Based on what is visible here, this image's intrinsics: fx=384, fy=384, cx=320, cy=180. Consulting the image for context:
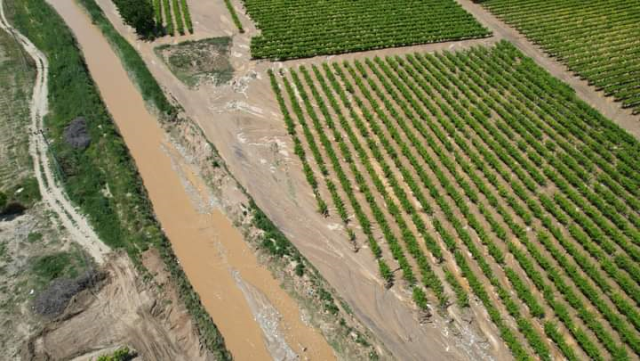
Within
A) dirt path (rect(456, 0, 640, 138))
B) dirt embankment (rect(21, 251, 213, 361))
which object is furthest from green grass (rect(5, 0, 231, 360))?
dirt path (rect(456, 0, 640, 138))

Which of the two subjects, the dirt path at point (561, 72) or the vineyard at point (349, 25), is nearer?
the dirt path at point (561, 72)

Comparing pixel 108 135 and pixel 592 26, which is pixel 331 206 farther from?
pixel 592 26

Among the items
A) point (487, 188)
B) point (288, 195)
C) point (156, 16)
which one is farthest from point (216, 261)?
point (156, 16)

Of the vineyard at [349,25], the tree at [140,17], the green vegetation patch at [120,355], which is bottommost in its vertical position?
the green vegetation patch at [120,355]

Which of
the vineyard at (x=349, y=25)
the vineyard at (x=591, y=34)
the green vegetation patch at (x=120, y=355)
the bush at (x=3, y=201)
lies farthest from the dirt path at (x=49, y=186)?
the vineyard at (x=591, y=34)

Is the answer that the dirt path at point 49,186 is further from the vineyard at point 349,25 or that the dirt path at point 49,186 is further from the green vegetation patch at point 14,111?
the vineyard at point 349,25

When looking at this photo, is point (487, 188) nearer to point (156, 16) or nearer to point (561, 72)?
point (561, 72)

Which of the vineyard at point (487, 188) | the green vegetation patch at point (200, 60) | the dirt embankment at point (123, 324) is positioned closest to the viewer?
the dirt embankment at point (123, 324)

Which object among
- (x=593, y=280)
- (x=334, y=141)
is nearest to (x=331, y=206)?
(x=334, y=141)
